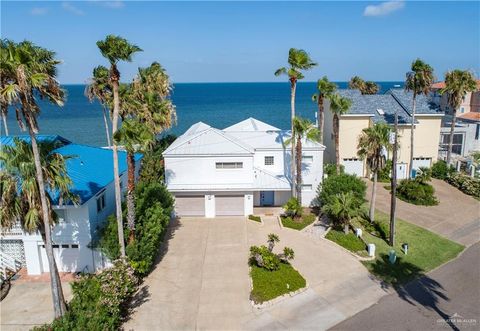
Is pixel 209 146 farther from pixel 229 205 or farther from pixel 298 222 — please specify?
pixel 298 222

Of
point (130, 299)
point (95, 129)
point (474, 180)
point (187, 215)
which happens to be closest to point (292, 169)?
point (187, 215)

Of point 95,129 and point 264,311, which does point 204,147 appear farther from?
point 95,129

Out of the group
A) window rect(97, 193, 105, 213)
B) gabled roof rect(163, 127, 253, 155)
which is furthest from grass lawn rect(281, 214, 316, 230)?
window rect(97, 193, 105, 213)

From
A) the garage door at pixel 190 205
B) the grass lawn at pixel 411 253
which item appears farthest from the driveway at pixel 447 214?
the garage door at pixel 190 205

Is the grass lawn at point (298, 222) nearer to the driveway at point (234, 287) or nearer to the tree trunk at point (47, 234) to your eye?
the driveway at point (234, 287)

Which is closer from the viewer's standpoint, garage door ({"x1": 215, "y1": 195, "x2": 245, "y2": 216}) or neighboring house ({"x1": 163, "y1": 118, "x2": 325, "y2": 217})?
neighboring house ({"x1": 163, "y1": 118, "x2": 325, "y2": 217})

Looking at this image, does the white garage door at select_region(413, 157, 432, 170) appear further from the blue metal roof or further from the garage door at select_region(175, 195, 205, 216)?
the blue metal roof
